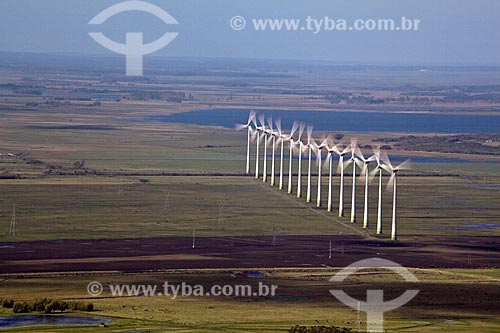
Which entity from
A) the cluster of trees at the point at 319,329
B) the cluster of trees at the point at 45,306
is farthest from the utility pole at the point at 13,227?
the cluster of trees at the point at 319,329

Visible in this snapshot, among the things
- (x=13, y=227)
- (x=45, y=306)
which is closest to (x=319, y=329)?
(x=45, y=306)

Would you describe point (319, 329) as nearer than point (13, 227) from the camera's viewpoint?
Yes

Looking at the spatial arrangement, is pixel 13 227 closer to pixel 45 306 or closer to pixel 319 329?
pixel 45 306

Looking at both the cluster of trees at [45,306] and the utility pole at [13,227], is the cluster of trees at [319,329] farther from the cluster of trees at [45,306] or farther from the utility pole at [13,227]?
the utility pole at [13,227]

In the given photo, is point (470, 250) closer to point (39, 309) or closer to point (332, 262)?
point (332, 262)

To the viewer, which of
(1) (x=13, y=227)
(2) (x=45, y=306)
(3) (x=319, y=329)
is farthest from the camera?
(1) (x=13, y=227)

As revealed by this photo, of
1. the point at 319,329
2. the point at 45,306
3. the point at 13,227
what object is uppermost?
the point at 13,227

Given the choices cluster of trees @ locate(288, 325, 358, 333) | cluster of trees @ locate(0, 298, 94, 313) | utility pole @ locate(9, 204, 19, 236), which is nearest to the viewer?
cluster of trees @ locate(288, 325, 358, 333)

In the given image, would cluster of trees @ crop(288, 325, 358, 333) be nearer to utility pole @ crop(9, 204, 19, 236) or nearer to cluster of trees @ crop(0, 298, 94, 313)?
cluster of trees @ crop(0, 298, 94, 313)

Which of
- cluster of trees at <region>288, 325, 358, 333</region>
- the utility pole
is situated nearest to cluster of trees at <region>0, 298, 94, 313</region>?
cluster of trees at <region>288, 325, 358, 333</region>
